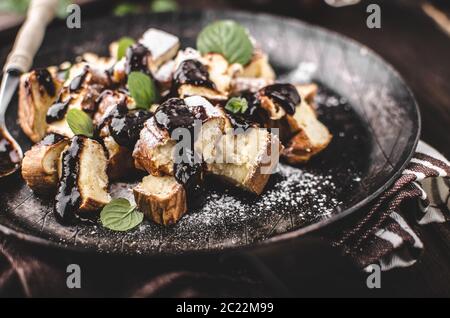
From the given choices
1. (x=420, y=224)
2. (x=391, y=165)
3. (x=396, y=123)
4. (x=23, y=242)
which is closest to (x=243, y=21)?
(x=396, y=123)

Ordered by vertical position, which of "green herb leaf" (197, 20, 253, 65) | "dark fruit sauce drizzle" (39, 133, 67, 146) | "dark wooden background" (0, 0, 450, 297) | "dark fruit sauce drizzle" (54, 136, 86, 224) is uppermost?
"green herb leaf" (197, 20, 253, 65)

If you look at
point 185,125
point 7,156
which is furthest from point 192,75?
point 7,156

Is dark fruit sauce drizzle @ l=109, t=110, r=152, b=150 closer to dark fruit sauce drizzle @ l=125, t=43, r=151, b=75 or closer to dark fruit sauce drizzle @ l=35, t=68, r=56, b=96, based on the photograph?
dark fruit sauce drizzle @ l=125, t=43, r=151, b=75

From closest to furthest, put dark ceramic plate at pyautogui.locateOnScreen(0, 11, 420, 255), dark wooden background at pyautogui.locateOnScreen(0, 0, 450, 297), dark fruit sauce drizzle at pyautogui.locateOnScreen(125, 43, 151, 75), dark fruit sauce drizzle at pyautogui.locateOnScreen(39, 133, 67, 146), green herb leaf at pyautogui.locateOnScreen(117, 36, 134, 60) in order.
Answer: dark ceramic plate at pyautogui.locateOnScreen(0, 11, 420, 255) → dark fruit sauce drizzle at pyautogui.locateOnScreen(39, 133, 67, 146) → dark fruit sauce drizzle at pyautogui.locateOnScreen(125, 43, 151, 75) → green herb leaf at pyautogui.locateOnScreen(117, 36, 134, 60) → dark wooden background at pyautogui.locateOnScreen(0, 0, 450, 297)

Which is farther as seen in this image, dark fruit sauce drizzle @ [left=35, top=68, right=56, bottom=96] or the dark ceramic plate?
dark fruit sauce drizzle @ [left=35, top=68, right=56, bottom=96]

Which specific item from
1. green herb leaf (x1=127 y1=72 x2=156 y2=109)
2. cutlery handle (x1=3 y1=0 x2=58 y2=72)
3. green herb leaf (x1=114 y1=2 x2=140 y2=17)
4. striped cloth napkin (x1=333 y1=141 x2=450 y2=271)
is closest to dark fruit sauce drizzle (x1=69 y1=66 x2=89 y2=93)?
green herb leaf (x1=127 y1=72 x2=156 y2=109)

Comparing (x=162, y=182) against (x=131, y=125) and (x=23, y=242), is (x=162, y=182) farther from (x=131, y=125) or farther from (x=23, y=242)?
(x=23, y=242)
